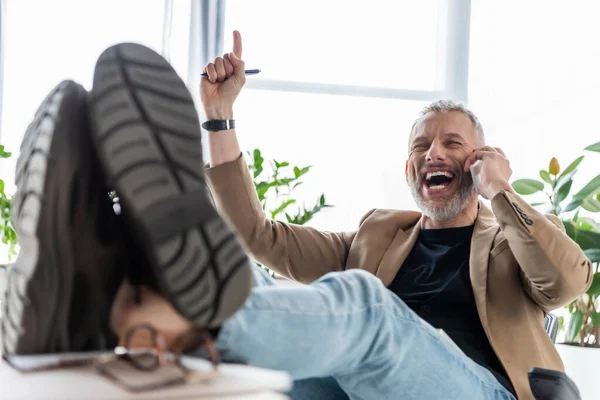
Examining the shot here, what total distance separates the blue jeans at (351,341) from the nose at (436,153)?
676 mm

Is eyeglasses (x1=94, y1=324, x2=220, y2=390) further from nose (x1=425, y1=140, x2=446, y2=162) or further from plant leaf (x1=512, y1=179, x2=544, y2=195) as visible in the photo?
plant leaf (x1=512, y1=179, x2=544, y2=195)

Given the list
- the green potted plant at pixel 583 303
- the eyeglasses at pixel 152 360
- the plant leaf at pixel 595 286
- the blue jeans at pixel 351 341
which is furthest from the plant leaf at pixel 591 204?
the eyeglasses at pixel 152 360

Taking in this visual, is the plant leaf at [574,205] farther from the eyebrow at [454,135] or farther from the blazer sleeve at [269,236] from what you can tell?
the blazer sleeve at [269,236]

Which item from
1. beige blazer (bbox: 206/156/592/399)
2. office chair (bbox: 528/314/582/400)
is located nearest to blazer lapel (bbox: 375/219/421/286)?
beige blazer (bbox: 206/156/592/399)

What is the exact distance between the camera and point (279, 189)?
3.03 metres

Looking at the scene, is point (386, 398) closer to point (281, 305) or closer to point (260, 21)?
point (281, 305)

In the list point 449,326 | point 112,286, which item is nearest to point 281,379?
point 112,286

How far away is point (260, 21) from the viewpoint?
10.7ft

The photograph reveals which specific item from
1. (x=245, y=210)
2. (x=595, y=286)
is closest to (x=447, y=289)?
(x=245, y=210)

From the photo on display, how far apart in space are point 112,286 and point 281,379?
0.24 meters

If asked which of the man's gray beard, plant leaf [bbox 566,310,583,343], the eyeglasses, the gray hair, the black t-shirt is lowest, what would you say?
plant leaf [bbox 566,310,583,343]

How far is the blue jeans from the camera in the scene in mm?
852

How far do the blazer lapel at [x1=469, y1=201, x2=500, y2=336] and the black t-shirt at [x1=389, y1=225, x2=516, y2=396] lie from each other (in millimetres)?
34

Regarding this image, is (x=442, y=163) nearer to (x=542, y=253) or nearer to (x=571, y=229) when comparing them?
(x=542, y=253)
